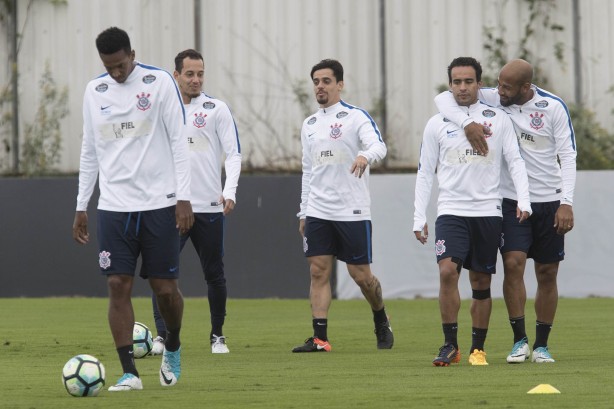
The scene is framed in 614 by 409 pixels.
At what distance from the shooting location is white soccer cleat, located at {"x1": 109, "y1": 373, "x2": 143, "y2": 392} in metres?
7.89

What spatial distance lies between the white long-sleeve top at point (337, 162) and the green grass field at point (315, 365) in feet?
3.80

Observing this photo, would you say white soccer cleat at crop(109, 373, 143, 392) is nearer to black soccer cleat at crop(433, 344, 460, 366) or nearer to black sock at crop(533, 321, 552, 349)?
black soccer cleat at crop(433, 344, 460, 366)

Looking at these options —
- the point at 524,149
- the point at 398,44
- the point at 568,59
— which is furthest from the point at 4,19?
the point at 524,149

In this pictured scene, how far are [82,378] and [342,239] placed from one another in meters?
4.03

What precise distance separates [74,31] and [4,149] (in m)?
2.20

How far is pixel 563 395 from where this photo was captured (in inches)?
297

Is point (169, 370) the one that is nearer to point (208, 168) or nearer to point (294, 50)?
point (208, 168)

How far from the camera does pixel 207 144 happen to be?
11.2 metres

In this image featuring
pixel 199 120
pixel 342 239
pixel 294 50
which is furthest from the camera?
pixel 294 50

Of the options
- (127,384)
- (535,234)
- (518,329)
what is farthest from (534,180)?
(127,384)

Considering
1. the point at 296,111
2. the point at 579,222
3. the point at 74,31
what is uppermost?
the point at 74,31

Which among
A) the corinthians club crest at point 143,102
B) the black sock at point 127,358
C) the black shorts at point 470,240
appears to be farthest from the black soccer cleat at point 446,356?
the corinthians club crest at point 143,102

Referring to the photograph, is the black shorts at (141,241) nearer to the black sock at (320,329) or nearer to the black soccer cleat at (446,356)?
the black soccer cleat at (446,356)

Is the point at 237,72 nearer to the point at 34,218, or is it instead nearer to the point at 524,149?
the point at 34,218
